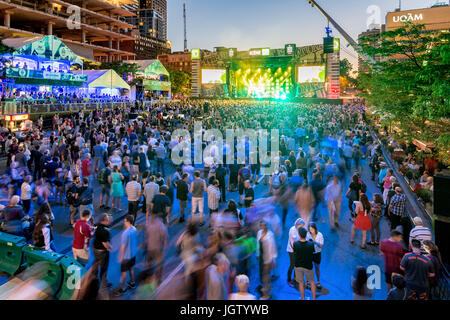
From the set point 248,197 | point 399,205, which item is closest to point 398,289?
point 399,205

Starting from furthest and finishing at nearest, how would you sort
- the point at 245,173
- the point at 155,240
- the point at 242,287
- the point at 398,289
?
the point at 245,173, the point at 155,240, the point at 398,289, the point at 242,287

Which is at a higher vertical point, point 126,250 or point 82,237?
point 82,237

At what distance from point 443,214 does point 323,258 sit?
2.53 m

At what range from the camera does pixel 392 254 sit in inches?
203

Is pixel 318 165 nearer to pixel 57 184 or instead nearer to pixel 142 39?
pixel 57 184

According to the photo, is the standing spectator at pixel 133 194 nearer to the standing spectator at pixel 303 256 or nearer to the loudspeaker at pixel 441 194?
the standing spectator at pixel 303 256

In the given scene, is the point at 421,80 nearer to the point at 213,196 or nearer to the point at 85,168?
the point at 213,196

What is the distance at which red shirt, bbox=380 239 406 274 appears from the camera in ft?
16.7

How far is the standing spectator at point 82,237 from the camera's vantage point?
548 centimetres

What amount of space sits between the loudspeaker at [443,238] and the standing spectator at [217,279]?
4659 mm

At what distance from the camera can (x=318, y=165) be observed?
31.4 ft

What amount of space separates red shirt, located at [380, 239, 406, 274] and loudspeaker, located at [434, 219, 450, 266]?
192 cm

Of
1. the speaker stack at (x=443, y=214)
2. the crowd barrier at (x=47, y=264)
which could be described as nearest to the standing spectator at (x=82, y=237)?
the crowd barrier at (x=47, y=264)
